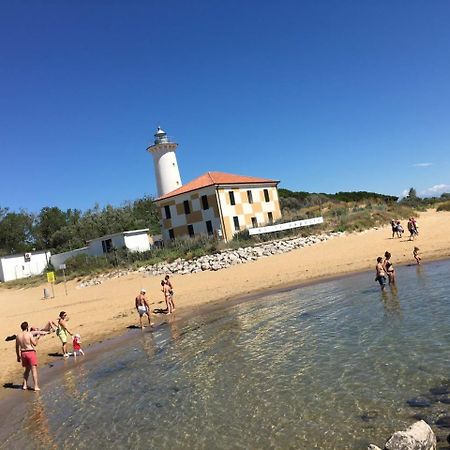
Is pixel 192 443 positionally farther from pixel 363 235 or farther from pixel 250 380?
pixel 363 235

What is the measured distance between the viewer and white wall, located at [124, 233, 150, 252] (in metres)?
42.0

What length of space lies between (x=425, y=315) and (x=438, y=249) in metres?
12.3

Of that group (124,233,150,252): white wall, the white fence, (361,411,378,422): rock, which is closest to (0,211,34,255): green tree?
(124,233,150,252): white wall

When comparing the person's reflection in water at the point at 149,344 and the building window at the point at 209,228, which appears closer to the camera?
the person's reflection in water at the point at 149,344

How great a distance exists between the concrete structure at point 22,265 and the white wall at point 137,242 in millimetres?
14321

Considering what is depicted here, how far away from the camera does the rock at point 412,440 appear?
5234 millimetres

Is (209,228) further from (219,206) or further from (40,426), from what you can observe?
(40,426)

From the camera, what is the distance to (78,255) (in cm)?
4425

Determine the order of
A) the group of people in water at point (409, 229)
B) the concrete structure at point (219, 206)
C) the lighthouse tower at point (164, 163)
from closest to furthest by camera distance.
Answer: the group of people in water at point (409, 229)
the concrete structure at point (219, 206)
the lighthouse tower at point (164, 163)

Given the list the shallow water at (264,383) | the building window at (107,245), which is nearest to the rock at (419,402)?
the shallow water at (264,383)

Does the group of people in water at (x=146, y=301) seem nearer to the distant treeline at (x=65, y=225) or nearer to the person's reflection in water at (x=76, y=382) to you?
the person's reflection in water at (x=76, y=382)

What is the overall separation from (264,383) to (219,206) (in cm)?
2919

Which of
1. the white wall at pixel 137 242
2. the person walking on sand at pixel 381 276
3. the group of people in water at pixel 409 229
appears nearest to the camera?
the person walking on sand at pixel 381 276

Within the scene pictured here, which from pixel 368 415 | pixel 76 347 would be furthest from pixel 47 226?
pixel 368 415
